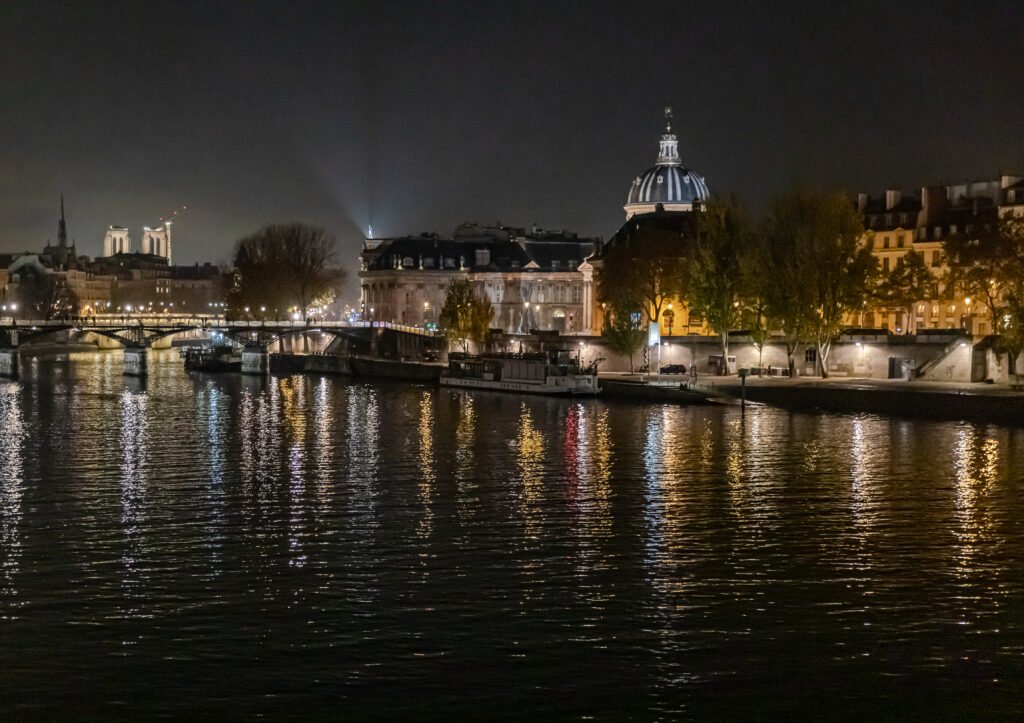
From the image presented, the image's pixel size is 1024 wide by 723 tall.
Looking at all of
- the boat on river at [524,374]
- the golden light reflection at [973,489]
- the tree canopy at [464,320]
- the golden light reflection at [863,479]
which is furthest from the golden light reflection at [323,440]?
the tree canopy at [464,320]

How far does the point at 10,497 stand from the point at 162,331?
6603 centimetres

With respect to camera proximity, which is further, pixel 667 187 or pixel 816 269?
pixel 667 187

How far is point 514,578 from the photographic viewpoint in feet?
83.5

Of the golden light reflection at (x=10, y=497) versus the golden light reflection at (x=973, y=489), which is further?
the golden light reflection at (x=973, y=489)

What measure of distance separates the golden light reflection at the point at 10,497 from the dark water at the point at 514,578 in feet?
0.34

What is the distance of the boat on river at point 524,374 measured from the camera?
69.5m

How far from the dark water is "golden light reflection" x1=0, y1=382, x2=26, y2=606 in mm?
103

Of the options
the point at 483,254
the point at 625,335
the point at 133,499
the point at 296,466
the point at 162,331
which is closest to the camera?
the point at 133,499

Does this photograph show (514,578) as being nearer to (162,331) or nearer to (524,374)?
(524,374)

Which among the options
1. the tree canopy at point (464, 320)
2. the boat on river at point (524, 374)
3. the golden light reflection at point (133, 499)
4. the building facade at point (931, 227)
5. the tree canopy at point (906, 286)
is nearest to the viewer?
the golden light reflection at point (133, 499)

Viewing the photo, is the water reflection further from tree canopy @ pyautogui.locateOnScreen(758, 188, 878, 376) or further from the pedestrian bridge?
tree canopy @ pyautogui.locateOnScreen(758, 188, 878, 376)

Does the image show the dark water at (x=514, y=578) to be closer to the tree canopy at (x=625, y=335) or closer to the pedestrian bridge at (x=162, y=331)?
the tree canopy at (x=625, y=335)

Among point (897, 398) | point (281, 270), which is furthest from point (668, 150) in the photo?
point (897, 398)

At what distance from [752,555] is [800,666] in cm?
732
